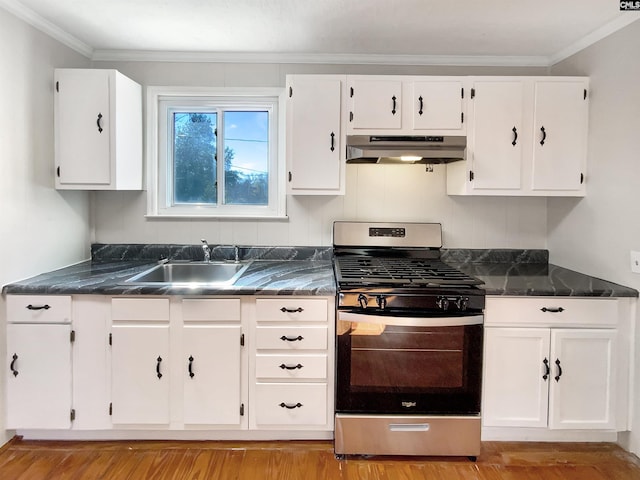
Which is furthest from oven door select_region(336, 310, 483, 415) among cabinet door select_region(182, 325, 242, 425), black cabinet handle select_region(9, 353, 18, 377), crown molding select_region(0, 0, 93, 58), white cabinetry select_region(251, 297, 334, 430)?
crown molding select_region(0, 0, 93, 58)

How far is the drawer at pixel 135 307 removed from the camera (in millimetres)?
2295

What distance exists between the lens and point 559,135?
8.77 ft

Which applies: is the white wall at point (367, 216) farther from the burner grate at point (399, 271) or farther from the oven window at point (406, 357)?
the oven window at point (406, 357)

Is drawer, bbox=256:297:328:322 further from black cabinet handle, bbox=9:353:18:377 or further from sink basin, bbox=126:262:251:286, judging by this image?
black cabinet handle, bbox=9:353:18:377

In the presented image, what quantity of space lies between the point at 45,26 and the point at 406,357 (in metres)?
2.63

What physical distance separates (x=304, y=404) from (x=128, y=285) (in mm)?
1098

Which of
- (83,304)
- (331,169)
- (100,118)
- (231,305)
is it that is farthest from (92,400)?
(331,169)

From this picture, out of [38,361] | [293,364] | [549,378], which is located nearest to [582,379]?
[549,378]

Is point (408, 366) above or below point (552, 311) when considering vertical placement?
below

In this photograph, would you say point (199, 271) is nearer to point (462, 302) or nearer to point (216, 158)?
point (216, 158)

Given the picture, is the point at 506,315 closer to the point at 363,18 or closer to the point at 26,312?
the point at 363,18

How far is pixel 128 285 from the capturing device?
2.31 m

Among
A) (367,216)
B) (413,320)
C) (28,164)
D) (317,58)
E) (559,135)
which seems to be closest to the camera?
(413,320)

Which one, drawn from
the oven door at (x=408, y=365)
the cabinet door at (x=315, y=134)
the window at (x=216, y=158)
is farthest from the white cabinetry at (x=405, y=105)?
the oven door at (x=408, y=365)
